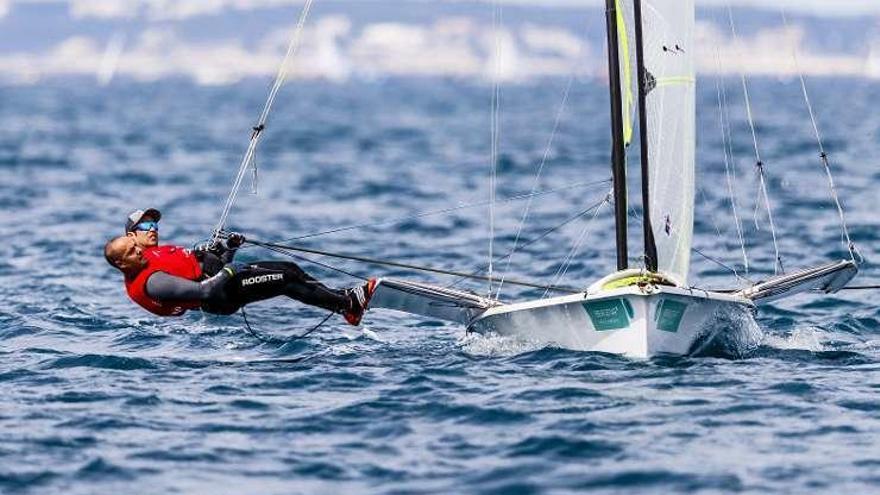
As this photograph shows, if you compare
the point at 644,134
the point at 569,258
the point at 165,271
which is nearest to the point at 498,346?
the point at 644,134

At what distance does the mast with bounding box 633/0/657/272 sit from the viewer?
1345cm

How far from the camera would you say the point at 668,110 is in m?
13.8

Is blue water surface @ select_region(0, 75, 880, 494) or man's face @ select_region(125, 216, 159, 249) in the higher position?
man's face @ select_region(125, 216, 159, 249)

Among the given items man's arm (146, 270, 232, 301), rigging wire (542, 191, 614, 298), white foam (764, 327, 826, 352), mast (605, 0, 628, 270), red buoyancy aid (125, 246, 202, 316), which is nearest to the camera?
man's arm (146, 270, 232, 301)

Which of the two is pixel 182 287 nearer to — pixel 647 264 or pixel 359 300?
pixel 359 300

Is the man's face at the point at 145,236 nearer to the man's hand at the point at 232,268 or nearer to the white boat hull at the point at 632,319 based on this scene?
the man's hand at the point at 232,268

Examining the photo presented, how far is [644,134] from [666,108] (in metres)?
0.50

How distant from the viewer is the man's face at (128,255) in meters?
13.0

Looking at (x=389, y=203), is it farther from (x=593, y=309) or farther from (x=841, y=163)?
(x=593, y=309)

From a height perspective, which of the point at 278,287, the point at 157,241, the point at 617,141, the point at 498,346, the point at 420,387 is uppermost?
the point at 617,141

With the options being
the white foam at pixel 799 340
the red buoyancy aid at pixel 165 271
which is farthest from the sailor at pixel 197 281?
the white foam at pixel 799 340

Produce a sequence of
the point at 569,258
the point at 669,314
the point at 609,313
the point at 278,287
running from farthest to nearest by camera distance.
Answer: the point at 569,258 → the point at 278,287 → the point at 609,313 → the point at 669,314

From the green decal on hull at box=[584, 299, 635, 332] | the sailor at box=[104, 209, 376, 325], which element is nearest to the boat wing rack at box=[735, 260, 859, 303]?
the green decal on hull at box=[584, 299, 635, 332]

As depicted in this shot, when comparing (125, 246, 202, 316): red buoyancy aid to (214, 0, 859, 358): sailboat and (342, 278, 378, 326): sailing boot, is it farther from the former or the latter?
(342, 278, 378, 326): sailing boot
